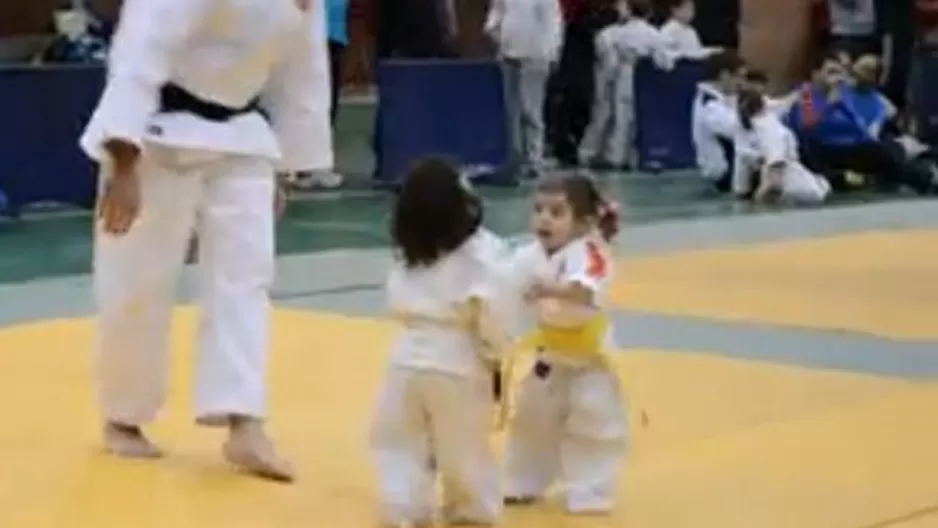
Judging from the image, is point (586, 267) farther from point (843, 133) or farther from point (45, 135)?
point (843, 133)

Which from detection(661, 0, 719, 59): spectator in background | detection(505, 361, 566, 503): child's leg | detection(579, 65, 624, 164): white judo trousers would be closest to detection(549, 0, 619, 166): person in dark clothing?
detection(579, 65, 624, 164): white judo trousers

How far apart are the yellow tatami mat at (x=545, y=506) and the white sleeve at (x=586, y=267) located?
1.88 ft

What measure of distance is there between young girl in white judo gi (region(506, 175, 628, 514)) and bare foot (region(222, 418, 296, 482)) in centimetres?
68

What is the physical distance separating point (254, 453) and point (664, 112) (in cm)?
1425

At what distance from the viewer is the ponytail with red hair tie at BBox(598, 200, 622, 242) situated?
5.62 m

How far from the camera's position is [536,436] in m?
5.62

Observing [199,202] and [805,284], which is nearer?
[199,202]

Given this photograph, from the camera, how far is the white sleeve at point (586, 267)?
5496mm

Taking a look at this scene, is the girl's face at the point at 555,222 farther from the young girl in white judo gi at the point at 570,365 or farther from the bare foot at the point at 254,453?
the bare foot at the point at 254,453

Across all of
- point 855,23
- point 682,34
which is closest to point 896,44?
point 855,23

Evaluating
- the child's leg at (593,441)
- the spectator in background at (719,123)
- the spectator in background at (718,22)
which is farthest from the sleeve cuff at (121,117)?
the spectator in background at (718,22)

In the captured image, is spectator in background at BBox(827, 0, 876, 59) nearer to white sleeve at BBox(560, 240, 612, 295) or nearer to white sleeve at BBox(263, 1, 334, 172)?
white sleeve at BBox(263, 1, 334, 172)

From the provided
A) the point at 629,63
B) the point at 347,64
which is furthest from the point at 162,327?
the point at 347,64

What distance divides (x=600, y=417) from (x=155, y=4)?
1.68 metres
